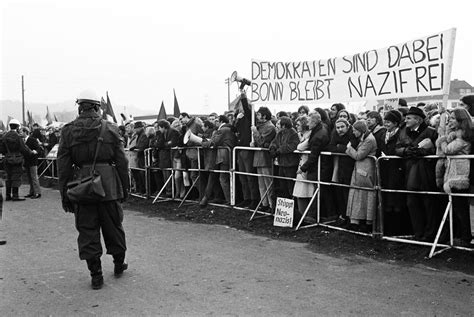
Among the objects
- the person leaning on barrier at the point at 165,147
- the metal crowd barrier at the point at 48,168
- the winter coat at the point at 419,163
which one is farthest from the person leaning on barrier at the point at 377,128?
the metal crowd barrier at the point at 48,168

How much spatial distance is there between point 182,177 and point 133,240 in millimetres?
3824

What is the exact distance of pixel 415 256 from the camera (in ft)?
21.9

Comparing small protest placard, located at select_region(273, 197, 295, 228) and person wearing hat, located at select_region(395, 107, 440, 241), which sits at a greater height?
person wearing hat, located at select_region(395, 107, 440, 241)

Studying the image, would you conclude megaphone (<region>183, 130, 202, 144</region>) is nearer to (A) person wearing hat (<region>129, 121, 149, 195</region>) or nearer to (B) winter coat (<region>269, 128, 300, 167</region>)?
(A) person wearing hat (<region>129, 121, 149, 195</region>)

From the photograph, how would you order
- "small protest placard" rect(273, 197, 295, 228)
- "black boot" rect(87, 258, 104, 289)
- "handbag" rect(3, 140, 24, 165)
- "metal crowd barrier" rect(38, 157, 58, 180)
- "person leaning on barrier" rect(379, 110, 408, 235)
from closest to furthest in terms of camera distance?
1. "black boot" rect(87, 258, 104, 289)
2. "person leaning on barrier" rect(379, 110, 408, 235)
3. "small protest placard" rect(273, 197, 295, 228)
4. "handbag" rect(3, 140, 24, 165)
5. "metal crowd barrier" rect(38, 157, 58, 180)

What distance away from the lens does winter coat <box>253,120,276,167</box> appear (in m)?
9.56

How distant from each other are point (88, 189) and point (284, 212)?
3933mm

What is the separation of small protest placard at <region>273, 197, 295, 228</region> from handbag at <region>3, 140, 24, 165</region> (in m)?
8.01

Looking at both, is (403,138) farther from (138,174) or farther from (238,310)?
(138,174)

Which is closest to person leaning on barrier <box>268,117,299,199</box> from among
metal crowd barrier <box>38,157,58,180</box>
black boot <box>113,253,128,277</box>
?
black boot <box>113,253,128,277</box>

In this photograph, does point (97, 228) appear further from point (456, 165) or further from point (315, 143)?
point (456, 165)

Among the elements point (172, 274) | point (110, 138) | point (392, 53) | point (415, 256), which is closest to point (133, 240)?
point (172, 274)

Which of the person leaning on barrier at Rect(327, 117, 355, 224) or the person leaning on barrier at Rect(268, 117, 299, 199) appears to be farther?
the person leaning on barrier at Rect(268, 117, 299, 199)

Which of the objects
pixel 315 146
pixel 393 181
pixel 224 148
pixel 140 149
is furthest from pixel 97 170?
pixel 140 149
